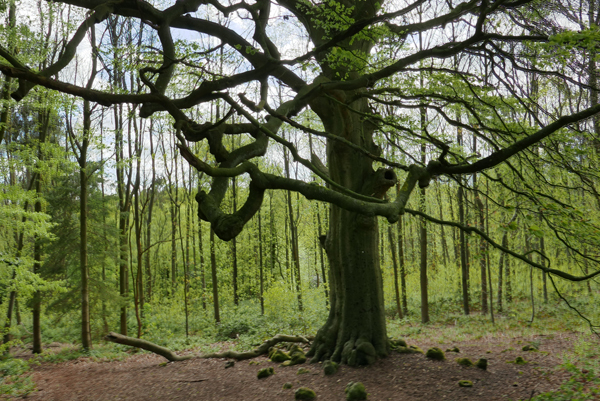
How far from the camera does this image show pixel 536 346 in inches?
297

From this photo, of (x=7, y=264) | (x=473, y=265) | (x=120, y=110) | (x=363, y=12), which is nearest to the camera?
(x=363, y=12)

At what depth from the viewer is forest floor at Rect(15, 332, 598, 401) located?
538cm

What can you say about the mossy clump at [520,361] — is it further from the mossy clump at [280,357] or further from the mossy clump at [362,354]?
the mossy clump at [280,357]

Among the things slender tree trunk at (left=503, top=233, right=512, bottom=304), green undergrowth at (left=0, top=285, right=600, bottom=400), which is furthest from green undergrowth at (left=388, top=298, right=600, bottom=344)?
slender tree trunk at (left=503, top=233, right=512, bottom=304)

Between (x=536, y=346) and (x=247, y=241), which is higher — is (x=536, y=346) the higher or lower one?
the lower one

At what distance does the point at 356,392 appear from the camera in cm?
523

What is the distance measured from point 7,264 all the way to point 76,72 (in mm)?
7855

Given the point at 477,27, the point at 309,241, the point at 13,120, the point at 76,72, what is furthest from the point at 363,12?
the point at 309,241

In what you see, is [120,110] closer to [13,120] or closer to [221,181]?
[13,120]

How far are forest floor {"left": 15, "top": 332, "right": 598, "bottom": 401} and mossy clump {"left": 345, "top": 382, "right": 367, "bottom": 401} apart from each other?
0.38 feet

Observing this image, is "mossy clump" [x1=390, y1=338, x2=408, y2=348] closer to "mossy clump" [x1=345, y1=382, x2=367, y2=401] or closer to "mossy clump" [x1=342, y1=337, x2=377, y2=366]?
"mossy clump" [x1=342, y1=337, x2=377, y2=366]

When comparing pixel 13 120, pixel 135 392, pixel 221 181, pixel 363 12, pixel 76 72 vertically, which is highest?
pixel 76 72

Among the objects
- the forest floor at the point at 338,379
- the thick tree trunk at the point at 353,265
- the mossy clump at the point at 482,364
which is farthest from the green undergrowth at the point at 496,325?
the thick tree trunk at the point at 353,265

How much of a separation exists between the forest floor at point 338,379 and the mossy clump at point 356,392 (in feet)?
0.38
